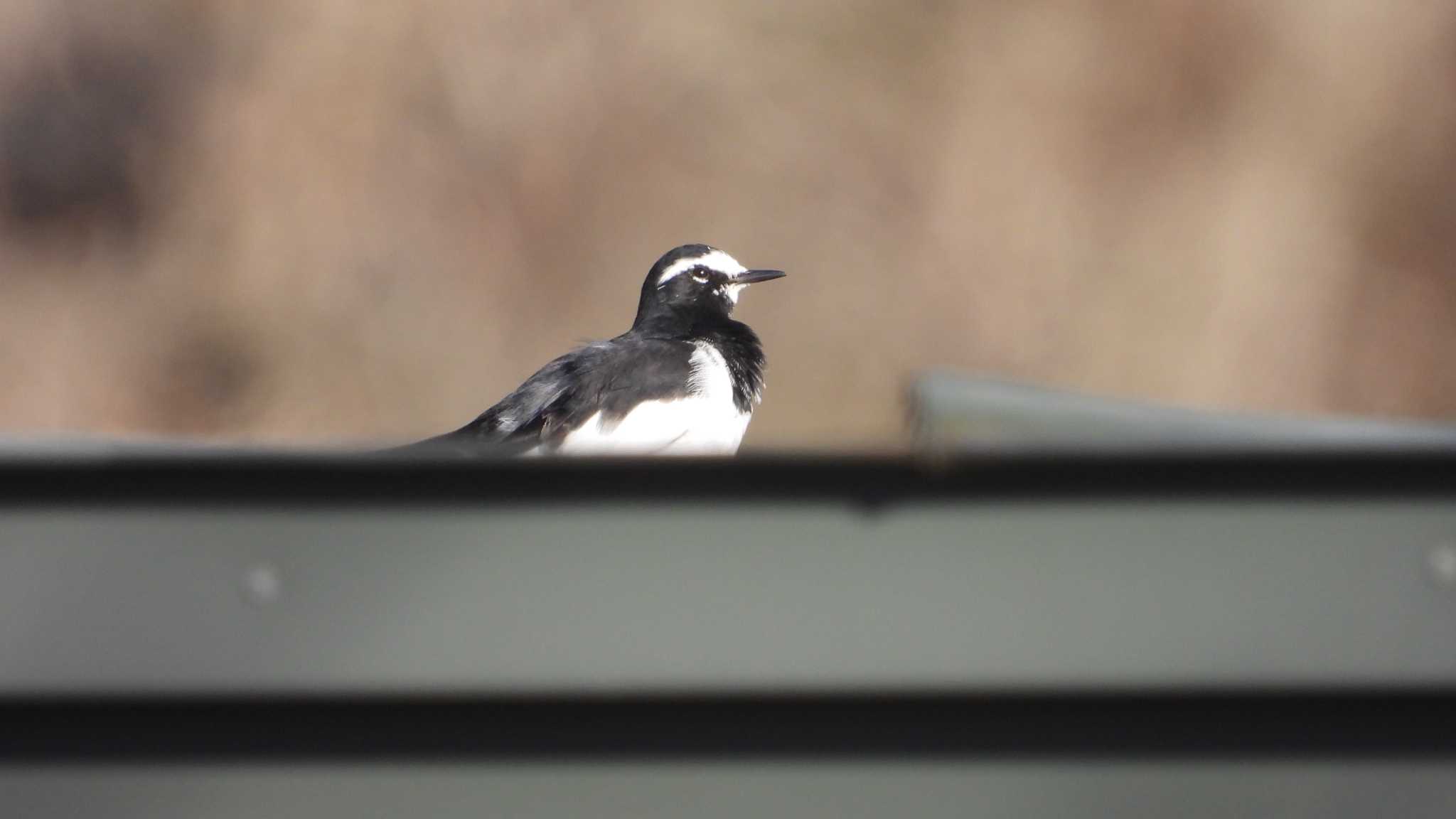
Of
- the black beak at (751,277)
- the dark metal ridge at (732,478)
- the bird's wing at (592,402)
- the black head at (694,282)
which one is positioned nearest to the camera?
the dark metal ridge at (732,478)

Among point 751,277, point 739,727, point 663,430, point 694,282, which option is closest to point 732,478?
point 739,727

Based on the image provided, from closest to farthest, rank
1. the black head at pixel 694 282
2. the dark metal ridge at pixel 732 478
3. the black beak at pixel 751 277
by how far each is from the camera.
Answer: the dark metal ridge at pixel 732 478 → the black head at pixel 694 282 → the black beak at pixel 751 277

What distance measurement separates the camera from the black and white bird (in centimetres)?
428

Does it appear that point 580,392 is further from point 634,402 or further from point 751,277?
point 751,277

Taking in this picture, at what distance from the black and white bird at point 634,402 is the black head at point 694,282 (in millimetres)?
566

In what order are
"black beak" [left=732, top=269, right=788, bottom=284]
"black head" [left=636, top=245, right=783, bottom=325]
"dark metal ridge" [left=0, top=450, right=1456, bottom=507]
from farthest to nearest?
"black beak" [left=732, top=269, right=788, bottom=284] → "black head" [left=636, top=245, right=783, bottom=325] → "dark metal ridge" [left=0, top=450, right=1456, bottom=507]

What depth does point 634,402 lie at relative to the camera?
4391 mm

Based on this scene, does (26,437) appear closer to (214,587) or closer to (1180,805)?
(214,587)

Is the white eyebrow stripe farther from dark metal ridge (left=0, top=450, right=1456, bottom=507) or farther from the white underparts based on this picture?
dark metal ridge (left=0, top=450, right=1456, bottom=507)

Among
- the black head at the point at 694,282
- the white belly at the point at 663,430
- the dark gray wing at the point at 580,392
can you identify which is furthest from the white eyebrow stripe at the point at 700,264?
the white belly at the point at 663,430

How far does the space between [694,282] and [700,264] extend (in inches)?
3.0

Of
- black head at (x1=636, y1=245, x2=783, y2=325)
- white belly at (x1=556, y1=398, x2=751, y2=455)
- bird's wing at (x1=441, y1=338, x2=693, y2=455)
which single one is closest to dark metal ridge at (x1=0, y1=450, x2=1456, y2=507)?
bird's wing at (x1=441, y1=338, x2=693, y2=455)

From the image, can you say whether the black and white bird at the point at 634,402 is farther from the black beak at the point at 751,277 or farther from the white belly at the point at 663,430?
the black beak at the point at 751,277

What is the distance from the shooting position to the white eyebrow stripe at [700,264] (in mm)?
5664
